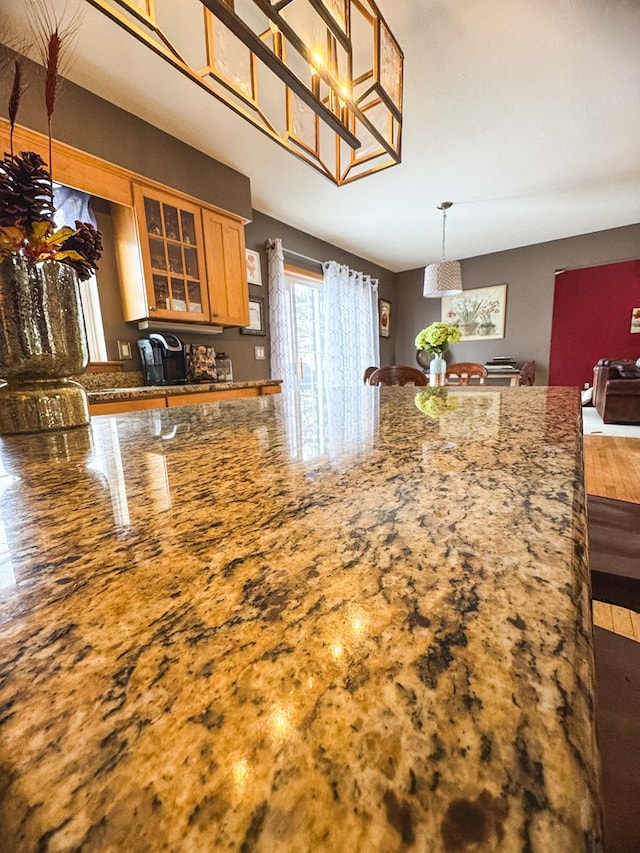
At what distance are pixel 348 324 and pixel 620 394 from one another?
2.99m

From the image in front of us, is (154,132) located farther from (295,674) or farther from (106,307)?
(295,674)

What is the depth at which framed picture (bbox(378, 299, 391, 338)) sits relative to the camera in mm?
5160

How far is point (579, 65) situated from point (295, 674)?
2.73m

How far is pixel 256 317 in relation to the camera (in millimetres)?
3225

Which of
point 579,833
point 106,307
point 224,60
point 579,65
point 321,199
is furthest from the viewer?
point 321,199

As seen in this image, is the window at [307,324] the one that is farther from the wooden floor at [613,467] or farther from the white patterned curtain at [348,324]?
the wooden floor at [613,467]

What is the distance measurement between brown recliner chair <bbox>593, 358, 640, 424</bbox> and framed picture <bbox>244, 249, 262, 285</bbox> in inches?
149

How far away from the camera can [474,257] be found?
482 centimetres

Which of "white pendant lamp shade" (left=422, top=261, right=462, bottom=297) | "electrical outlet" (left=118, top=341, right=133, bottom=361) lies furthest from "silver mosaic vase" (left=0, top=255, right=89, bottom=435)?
"white pendant lamp shade" (left=422, top=261, right=462, bottom=297)

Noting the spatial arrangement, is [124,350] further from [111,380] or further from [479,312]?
[479,312]

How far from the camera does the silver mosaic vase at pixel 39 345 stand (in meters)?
0.67

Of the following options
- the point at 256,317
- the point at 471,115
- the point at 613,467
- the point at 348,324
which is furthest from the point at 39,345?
the point at 348,324

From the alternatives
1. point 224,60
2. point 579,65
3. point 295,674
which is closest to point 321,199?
point 579,65

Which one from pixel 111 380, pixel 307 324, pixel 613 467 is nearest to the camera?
pixel 111 380
